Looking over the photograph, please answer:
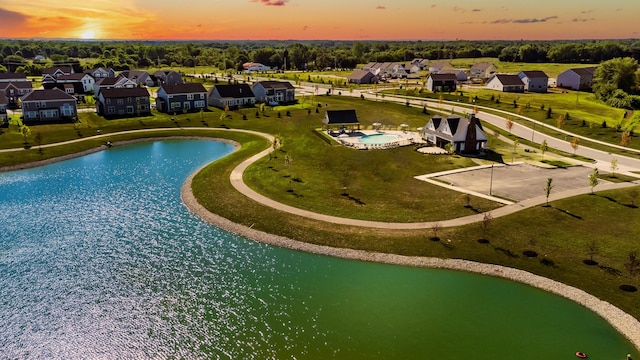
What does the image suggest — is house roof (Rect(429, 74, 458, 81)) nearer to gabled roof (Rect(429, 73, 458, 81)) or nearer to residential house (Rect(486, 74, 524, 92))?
gabled roof (Rect(429, 73, 458, 81))

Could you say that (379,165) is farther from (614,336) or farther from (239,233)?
(614,336)

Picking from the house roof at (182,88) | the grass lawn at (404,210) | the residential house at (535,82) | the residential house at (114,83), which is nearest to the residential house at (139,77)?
the residential house at (114,83)

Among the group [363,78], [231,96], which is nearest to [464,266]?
[231,96]

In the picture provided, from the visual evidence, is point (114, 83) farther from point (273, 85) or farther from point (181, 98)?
point (273, 85)

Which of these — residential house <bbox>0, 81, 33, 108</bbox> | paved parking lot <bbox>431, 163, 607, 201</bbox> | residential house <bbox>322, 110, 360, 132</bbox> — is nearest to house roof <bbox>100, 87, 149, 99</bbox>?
residential house <bbox>0, 81, 33, 108</bbox>

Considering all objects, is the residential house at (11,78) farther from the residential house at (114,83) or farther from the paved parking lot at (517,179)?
the paved parking lot at (517,179)

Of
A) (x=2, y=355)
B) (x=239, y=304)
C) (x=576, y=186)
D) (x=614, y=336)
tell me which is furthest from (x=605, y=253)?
(x=2, y=355)
